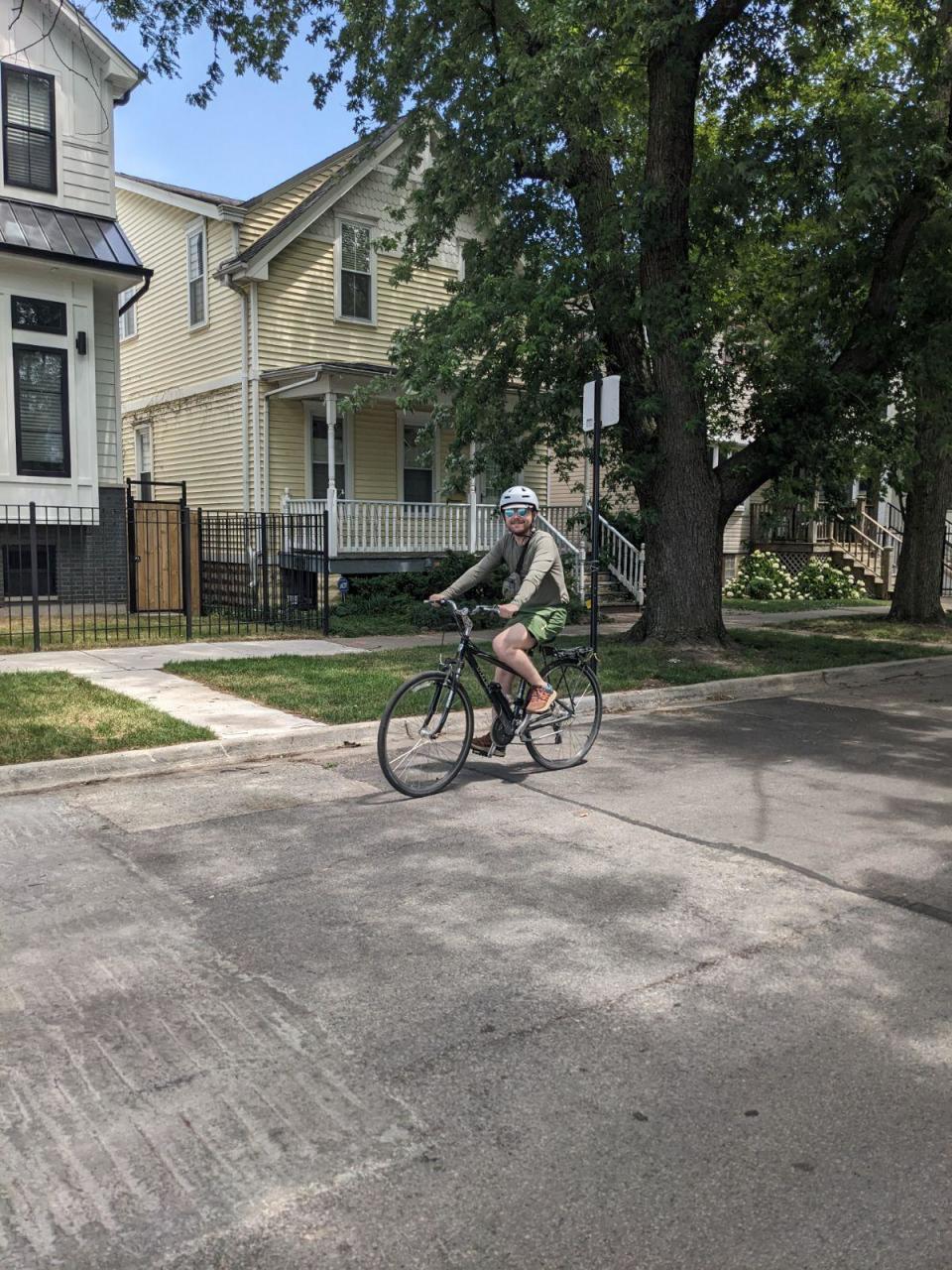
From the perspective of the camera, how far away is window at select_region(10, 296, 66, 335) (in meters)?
15.9

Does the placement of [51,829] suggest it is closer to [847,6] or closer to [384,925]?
[384,925]

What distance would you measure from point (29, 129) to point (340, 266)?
593cm

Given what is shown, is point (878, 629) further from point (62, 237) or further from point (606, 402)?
point (62, 237)

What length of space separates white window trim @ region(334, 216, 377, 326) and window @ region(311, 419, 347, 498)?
210 centimetres

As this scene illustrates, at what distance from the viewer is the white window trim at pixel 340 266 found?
787 inches

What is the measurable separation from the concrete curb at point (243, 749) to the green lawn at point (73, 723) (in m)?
0.16

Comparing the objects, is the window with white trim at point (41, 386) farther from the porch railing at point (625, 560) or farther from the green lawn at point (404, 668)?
the porch railing at point (625, 560)

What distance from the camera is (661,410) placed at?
488 inches

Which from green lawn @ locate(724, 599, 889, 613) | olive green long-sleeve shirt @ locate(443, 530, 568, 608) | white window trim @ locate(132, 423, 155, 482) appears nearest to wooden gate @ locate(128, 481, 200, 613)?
white window trim @ locate(132, 423, 155, 482)

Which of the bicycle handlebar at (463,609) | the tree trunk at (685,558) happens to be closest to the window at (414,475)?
the tree trunk at (685,558)

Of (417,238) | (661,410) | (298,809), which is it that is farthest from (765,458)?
(298,809)

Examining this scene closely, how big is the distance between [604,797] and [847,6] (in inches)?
628

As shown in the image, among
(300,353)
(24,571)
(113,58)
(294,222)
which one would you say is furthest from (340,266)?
(24,571)

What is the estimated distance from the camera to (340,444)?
20203mm
